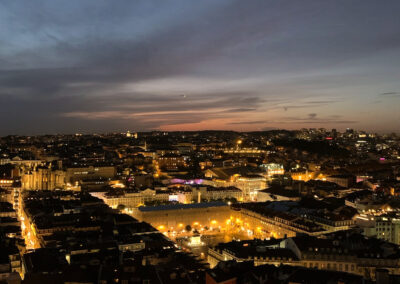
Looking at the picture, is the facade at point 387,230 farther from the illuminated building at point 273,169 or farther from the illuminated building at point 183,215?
the illuminated building at point 273,169

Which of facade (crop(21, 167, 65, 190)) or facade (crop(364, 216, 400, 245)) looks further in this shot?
facade (crop(21, 167, 65, 190))

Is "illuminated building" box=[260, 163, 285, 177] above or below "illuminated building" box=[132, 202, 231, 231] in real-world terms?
above

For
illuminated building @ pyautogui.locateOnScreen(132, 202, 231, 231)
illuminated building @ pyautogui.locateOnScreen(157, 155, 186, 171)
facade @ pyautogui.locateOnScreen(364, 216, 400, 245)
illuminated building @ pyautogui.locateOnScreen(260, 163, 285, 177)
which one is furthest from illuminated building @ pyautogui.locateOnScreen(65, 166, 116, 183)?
facade @ pyautogui.locateOnScreen(364, 216, 400, 245)

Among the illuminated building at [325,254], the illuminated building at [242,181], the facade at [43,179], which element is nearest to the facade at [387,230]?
the illuminated building at [325,254]

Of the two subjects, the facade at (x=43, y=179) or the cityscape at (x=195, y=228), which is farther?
the facade at (x=43, y=179)

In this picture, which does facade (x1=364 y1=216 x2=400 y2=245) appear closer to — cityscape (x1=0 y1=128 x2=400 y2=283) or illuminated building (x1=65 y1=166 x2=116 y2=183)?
cityscape (x1=0 y1=128 x2=400 y2=283)

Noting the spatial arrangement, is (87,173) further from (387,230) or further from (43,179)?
(387,230)

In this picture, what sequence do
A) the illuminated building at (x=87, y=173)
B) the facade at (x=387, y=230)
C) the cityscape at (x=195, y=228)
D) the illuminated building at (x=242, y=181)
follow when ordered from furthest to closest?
1. the illuminated building at (x=87, y=173)
2. the illuminated building at (x=242, y=181)
3. the facade at (x=387, y=230)
4. the cityscape at (x=195, y=228)

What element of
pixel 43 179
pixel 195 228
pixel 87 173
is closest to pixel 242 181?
pixel 195 228

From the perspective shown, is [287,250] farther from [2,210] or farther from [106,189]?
[106,189]

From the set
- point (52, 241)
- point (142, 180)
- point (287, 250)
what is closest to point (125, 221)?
point (52, 241)

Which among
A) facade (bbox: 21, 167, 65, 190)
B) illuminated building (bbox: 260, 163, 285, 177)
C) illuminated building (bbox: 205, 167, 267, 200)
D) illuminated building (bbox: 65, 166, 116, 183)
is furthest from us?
illuminated building (bbox: 260, 163, 285, 177)

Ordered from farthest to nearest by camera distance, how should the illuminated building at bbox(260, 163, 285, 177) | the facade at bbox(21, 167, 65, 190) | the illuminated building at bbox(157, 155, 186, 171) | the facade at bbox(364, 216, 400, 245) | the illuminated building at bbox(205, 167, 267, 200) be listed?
the illuminated building at bbox(157, 155, 186, 171), the illuminated building at bbox(260, 163, 285, 177), the facade at bbox(21, 167, 65, 190), the illuminated building at bbox(205, 167, 267, 200), the facade at bbox(364, 216, 400, 245)

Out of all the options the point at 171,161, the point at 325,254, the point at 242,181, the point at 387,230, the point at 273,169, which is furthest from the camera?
the point at 171,161
